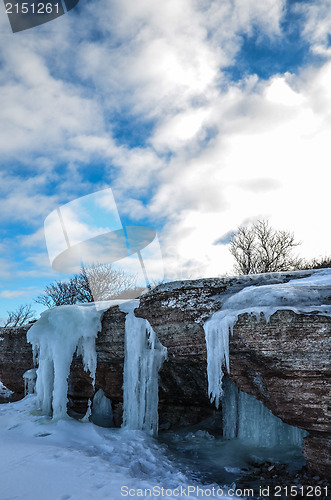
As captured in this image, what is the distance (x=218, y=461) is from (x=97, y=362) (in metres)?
3.79

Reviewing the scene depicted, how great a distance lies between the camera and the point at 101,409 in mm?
8750

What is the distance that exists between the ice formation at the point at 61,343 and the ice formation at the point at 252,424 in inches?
136

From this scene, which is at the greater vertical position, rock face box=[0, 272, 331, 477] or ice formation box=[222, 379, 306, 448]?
rock face box=[0, 272, 331, 477]

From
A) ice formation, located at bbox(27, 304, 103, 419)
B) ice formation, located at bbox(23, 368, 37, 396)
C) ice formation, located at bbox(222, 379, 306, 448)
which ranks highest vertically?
ice formation, located at bbox(27, 304, 103, 419)

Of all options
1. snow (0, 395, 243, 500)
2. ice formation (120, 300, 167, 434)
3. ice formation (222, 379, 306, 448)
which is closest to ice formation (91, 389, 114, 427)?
ice formation (120, 300, 167, 434)

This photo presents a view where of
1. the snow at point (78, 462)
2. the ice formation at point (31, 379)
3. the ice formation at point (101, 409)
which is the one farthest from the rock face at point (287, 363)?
the ice formation at point (31, 379)

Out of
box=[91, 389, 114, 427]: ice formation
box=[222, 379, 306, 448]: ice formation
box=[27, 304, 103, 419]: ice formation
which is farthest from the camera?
box=[91, 389, 114, 427]: ice formation

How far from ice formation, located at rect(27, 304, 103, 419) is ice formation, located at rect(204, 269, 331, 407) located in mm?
3361

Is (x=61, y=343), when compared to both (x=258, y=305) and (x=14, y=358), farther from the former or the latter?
(x=258, y=305)

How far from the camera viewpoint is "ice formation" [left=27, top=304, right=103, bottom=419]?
26.2 ft

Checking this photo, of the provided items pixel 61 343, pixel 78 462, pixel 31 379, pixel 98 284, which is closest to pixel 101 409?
pixel 61 343

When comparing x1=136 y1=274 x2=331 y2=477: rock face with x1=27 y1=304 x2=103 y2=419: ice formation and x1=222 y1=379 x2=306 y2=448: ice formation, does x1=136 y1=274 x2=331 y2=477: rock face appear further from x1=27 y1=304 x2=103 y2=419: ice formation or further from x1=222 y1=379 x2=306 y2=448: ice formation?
x1=27 y1=304 x2=103 y2=419: ice formation

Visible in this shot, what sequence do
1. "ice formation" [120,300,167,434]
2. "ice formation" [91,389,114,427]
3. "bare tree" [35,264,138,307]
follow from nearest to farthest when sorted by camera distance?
1. "ice formation" [120,300,167,434]
2. "ice formation" [91,389,114,427]
3. "bare tree" [35,264,138,307]

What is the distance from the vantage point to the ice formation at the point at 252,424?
6.56 metres
